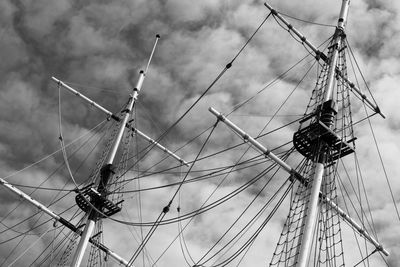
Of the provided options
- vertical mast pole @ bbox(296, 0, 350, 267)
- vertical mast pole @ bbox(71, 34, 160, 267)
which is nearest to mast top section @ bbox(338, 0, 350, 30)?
vertical mast pole @ bbox(296, 0, 350, 267)

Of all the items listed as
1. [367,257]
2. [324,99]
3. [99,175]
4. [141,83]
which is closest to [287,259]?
[367,257]

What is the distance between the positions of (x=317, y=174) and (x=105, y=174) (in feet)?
48.0

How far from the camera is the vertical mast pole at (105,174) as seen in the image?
25.0 meters

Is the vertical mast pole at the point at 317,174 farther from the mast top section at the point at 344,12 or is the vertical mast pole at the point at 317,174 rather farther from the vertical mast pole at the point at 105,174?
the vertical mast pole at the point at 105,174

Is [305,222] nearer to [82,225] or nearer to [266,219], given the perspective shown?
[266,219]

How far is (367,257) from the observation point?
63.6 feet

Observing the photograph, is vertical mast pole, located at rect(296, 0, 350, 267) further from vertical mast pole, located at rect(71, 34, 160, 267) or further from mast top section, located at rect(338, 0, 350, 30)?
vertical mast pole, located at rect(71, 34, 160, 267)

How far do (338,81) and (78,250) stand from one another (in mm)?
14053

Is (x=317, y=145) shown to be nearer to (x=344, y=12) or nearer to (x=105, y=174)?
(x=344, y=12)

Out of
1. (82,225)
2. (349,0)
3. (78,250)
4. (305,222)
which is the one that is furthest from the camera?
(82,225)

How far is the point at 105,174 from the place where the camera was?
2869 cm

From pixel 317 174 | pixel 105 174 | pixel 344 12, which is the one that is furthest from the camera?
pixel 105 174

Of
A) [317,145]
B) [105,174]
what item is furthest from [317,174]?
[105,174]

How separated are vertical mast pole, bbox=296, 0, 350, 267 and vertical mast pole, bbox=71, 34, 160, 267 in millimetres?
12685
